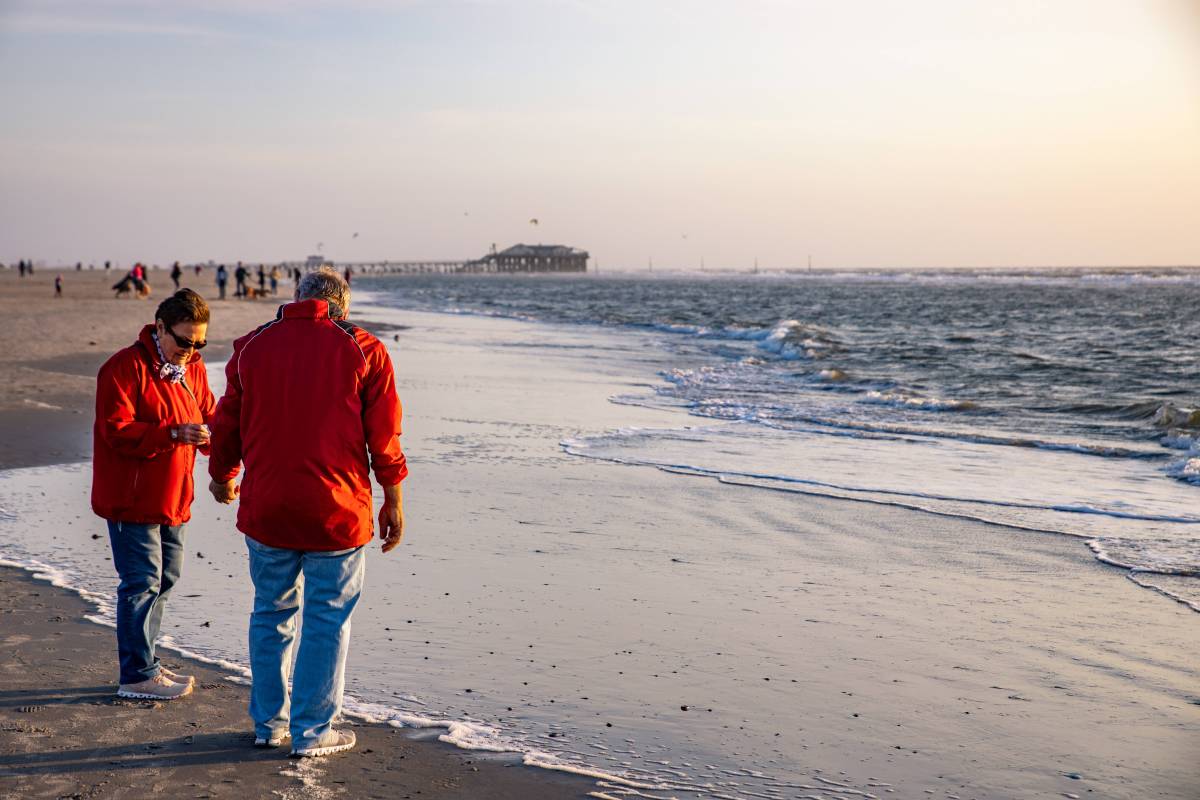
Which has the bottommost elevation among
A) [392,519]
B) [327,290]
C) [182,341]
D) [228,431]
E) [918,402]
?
[918,402]

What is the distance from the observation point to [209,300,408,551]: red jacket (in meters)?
3.72

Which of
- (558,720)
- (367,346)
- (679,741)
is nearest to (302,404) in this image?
(367,346)

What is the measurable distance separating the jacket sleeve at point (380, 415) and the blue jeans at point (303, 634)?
350mm

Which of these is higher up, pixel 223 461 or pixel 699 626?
pixel 223 461

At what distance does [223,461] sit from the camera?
398 cm

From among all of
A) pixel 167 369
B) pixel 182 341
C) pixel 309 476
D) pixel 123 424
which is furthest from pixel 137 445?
pixel 309 476

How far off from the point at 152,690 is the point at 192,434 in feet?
3.30

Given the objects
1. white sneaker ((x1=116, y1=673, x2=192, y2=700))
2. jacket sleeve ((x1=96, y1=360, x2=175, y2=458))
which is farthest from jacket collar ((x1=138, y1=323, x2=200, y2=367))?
white sneaker ((x1=116, y1=673, x2=192, y2=700))

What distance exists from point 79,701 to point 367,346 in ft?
6.20

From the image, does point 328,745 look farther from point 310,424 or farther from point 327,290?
point 327,290

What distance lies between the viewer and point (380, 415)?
12.4 ft

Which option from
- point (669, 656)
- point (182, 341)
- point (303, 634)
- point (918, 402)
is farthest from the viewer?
point (918, 402)

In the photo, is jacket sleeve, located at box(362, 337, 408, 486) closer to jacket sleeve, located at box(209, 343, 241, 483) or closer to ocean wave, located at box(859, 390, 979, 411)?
jacket sleeve, located at box(209, 343, 241, 483)

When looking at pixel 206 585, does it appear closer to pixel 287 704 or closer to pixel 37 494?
pixel 287 704
